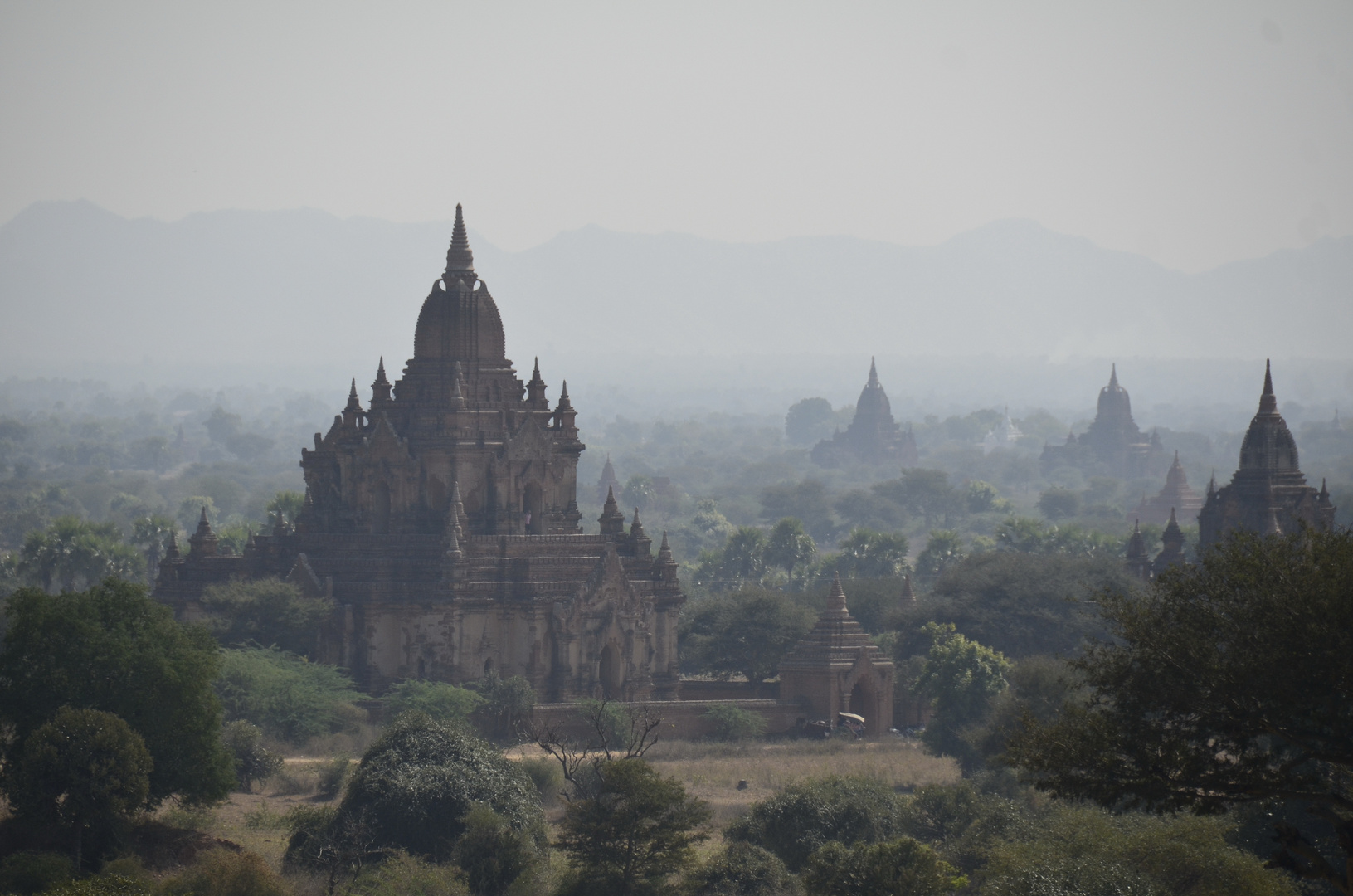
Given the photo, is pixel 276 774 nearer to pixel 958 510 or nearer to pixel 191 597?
pixel 191 597

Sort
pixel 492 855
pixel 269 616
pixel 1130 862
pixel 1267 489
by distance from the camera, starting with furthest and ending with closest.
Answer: pixel 1267 489 < pixel 269 616 < pixel 492 855 < pixel 1130 862

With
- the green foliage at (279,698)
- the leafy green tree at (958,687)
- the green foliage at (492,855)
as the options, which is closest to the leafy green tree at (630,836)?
the green foliage at (492,855)

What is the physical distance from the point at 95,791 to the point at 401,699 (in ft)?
60.4

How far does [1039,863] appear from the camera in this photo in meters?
34.7

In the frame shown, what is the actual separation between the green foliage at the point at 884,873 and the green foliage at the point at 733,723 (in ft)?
69.2

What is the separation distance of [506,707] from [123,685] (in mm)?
17184

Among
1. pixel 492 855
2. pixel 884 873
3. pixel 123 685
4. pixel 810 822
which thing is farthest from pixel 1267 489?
pixel 123 685

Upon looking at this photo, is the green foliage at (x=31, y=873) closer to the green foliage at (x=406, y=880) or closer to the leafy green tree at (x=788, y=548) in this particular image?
the green foliage at (x=406, y=880)

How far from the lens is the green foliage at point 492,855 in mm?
40625

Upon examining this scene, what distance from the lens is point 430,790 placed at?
43.9 meters

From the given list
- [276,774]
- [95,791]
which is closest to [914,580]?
[276,774]

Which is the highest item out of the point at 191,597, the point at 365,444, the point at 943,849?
the point at 365,444

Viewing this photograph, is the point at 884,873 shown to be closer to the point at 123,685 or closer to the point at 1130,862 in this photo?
the point at 1130,862

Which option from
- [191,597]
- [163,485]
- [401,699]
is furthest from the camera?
[163,485]
